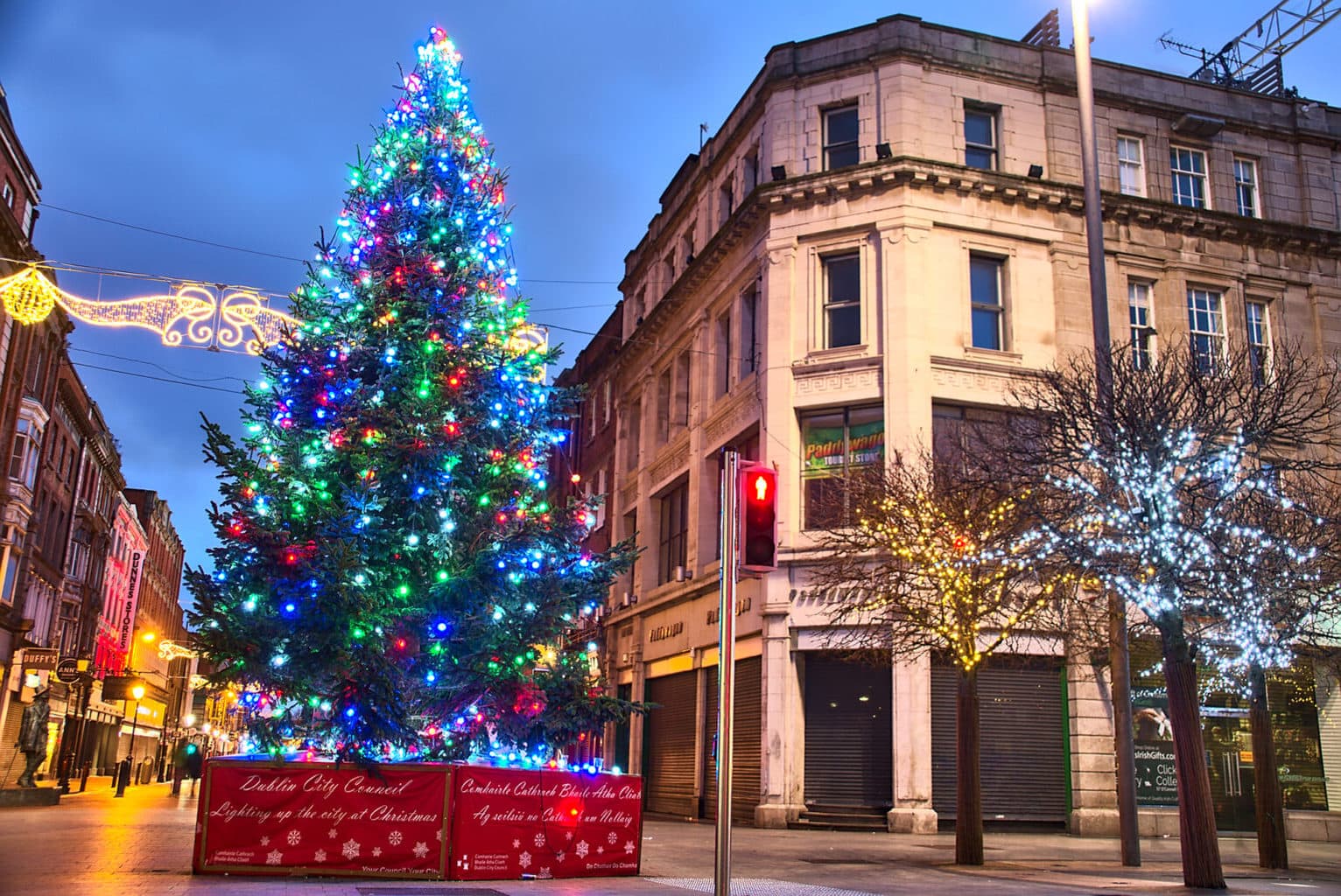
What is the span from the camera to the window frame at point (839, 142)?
25.8 m

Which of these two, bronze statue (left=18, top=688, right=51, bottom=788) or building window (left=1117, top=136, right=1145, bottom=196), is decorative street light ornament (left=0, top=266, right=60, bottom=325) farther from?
building window (left=1117, top=136, right=1145, bottom=196)

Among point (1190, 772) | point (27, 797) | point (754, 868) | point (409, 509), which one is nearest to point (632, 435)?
point (27, 797)

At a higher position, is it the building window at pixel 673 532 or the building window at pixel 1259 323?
the building window at pixel 1259 323

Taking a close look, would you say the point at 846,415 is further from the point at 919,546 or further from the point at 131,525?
the point at 131,525

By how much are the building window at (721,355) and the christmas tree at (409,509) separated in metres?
14.4

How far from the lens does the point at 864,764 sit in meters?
22.6

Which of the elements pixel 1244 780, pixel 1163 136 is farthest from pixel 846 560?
pixel 1163 136

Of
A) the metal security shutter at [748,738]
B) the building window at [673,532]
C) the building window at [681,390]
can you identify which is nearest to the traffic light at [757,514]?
the metal security shutter at [748,738]

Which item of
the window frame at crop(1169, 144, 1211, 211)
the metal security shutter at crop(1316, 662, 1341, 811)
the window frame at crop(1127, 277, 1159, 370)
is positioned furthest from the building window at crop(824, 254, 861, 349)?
the metal security shutter at crop(1316, 662, 1341, 811)

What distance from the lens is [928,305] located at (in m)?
24.4

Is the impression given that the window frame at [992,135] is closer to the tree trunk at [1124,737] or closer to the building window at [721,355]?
the building window at [721,355]

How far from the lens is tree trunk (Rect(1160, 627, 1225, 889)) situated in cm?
1226

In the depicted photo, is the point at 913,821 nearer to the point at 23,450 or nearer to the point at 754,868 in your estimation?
the point at 754,868

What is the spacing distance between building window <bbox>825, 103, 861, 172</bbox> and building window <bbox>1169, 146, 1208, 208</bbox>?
26.6 ft
